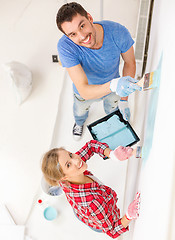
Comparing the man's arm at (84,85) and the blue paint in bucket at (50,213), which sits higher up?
the man's arm at (84,85)

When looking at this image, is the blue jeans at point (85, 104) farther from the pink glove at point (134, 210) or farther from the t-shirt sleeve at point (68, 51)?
the pink glove at point (134, 210)

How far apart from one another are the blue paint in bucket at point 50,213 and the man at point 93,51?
1.04m

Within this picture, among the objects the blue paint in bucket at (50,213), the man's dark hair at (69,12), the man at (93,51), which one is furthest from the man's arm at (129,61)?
the blue paint in bucket at (50,213)

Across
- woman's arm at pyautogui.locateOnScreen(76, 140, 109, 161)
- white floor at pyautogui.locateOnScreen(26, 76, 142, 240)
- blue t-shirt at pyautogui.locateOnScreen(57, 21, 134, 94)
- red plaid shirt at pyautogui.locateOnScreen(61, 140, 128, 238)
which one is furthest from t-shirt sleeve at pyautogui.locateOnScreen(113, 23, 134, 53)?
white floor at pyautogui.locateOnScreen(26, 76, 142, 240)

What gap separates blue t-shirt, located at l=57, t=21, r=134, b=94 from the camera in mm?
1237

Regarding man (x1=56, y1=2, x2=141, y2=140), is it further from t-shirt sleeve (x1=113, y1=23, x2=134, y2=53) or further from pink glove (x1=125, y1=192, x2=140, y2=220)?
pink glove (x1=125, y1=192, x2=140, y2=220)

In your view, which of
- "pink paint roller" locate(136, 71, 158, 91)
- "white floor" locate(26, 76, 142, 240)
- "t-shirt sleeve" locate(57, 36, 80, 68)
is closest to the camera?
"pink paint roller" locate(136, 71, 158, 91)

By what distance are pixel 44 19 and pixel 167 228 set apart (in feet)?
9.19

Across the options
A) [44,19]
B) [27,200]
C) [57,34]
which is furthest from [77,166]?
[44,19]

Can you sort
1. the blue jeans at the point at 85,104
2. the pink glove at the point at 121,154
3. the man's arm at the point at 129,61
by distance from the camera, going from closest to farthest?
the man's arm at the point at 129,61 → the pink glove at the point at 121,154 → the blue jeans at the point at 85,104

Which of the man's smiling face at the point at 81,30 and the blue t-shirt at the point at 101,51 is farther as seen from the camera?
the blue t-shirt at the point at 101,51

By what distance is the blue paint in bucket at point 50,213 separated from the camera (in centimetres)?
184

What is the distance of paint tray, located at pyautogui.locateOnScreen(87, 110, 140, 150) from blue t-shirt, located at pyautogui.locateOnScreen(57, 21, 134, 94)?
0.56m

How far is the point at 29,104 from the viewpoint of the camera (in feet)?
7.98
